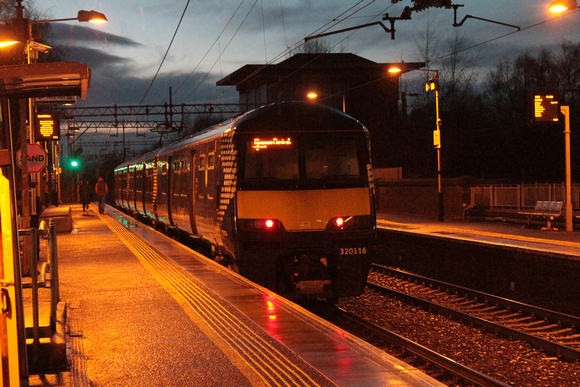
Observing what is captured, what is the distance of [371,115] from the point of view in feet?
181

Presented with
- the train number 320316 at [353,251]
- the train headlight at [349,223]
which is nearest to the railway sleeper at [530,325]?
the train number 320316 at [353,251]

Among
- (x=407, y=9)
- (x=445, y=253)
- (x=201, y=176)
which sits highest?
(x=407, y=9)

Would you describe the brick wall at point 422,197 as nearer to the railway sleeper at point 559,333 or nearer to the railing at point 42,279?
the railway sleeper at point 559,333

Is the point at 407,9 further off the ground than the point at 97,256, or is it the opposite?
the point at 407,9

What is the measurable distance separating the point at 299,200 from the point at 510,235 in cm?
1010

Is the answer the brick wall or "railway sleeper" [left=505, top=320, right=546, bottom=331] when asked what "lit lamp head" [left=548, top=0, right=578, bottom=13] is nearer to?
"railway sleeper" [left=505, top=320, right=546, bottom=331]

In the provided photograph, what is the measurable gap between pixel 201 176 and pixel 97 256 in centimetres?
297

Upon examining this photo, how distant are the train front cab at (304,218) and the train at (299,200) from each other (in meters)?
0.02

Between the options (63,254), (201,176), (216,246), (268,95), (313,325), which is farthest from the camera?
(268,95)

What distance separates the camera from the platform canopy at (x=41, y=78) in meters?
5.12

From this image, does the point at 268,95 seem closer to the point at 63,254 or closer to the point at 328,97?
the point at 328,97

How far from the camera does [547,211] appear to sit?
22.4 metres

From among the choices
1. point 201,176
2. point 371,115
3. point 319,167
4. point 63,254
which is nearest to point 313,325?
point 319,167

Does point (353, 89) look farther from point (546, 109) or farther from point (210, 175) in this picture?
point (210, 175)
